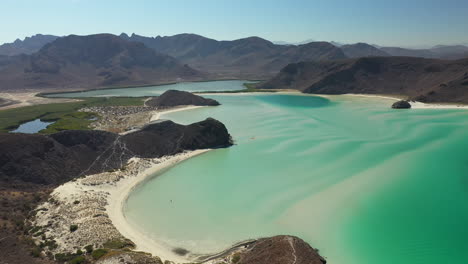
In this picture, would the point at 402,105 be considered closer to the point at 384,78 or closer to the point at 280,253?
the point at 384,78

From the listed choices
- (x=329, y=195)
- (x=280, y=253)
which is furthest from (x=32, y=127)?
(x=280, y=253)

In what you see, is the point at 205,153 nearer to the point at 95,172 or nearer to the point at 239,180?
the point at 239,180

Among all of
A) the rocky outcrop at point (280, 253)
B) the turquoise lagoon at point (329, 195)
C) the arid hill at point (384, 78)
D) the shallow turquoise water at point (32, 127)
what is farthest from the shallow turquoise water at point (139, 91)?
the rocky outcrop at point (280, 253)

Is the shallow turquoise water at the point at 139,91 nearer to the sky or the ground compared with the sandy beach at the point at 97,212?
nearer to the sky

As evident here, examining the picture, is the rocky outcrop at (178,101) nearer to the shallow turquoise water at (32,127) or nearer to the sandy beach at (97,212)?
the shallow turquoise water at (32,127)

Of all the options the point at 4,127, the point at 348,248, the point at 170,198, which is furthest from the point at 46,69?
A: the point at 348,248
